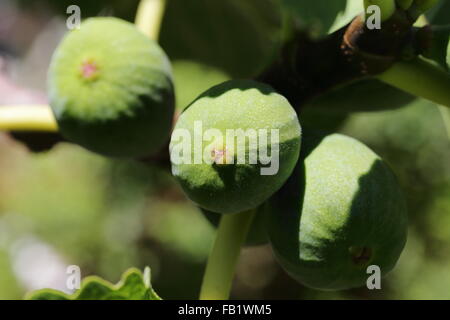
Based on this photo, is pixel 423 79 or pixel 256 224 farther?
pixel 256 224

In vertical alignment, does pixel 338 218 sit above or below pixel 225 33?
below

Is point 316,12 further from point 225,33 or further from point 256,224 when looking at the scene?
point 225,33

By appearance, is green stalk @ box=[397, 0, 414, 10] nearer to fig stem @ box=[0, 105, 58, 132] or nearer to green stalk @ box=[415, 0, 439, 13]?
green stalk @ box=[415, 0, 439, 13]

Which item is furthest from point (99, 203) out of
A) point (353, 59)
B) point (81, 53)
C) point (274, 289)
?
point (353, 59)

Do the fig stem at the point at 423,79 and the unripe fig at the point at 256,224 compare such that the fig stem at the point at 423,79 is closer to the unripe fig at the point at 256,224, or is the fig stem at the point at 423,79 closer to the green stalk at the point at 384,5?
the green stalk at the point at 384,5

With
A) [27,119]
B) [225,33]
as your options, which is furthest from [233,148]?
[225,33]

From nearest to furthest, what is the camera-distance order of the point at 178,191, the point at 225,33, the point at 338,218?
the point at 338,218 < the point at 225,33 < the point at 178,191
